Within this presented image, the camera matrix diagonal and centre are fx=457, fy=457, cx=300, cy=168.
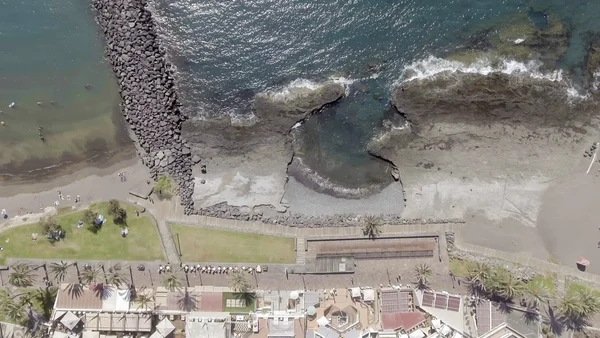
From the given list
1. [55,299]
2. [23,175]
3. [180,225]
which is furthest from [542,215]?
[23,175]

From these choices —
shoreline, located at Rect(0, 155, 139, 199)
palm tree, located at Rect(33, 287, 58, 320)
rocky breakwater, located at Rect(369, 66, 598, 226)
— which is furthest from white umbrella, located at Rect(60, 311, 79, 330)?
rocky breakwater, located at Rect(369, 66, 598, 226)

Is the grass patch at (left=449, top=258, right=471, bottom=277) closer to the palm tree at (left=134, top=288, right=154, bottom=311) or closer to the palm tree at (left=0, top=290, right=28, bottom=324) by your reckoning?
the palm tree at (left=134, top=288, right=154, bottom=311)

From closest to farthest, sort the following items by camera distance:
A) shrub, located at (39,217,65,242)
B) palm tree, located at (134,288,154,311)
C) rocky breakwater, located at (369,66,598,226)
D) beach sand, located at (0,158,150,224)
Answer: palm tree, located at (134,288,154,311)
shrub, located at (39,217,65,242)
beach sand, located at (0,158,150,224)
rocky breakwater, located at (369,66,598,226)

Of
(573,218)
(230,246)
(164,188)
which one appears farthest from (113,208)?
(573,218)

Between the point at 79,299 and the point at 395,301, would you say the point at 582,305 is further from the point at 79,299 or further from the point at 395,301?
the point at 79,299

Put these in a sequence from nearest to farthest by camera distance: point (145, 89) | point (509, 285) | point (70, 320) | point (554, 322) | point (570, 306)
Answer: point (70, 320)
point (570, 306)
point (509, 285)
point (554, 322)
point (145, 89)
